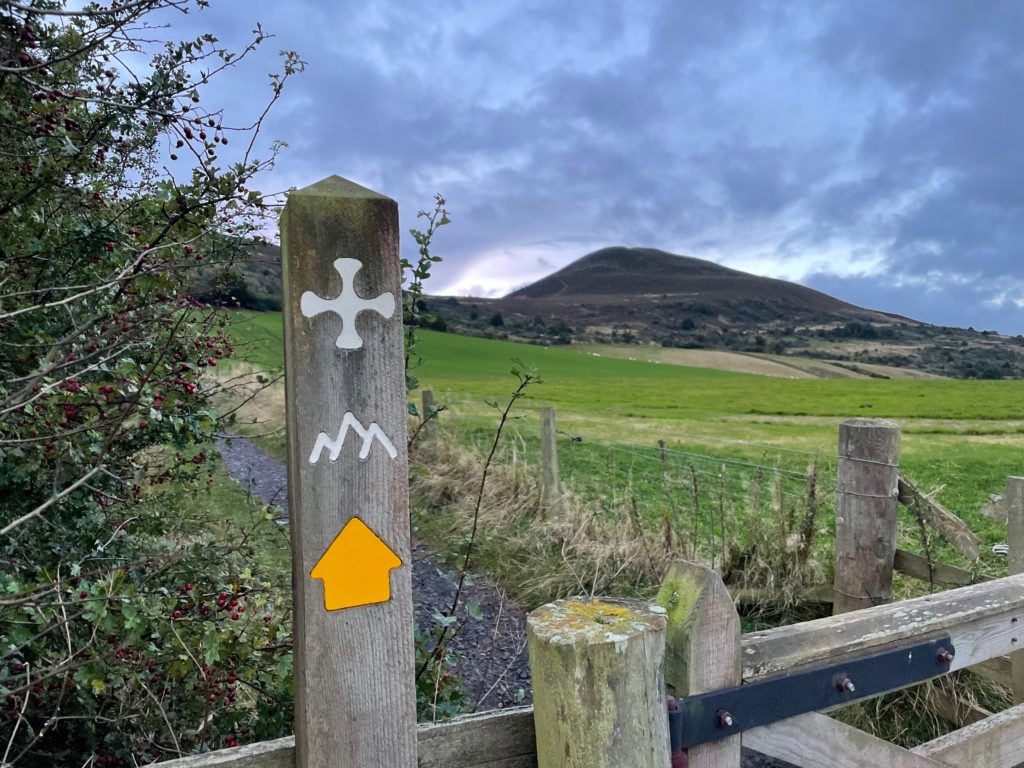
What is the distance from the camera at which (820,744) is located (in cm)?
203

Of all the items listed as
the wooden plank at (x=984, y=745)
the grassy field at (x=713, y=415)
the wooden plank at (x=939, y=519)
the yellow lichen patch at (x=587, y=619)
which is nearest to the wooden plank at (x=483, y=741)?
the yellow lichen patch at (x=587, y=619)

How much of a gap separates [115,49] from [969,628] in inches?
149

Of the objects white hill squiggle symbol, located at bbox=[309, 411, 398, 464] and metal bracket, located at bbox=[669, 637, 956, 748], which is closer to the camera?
white hill squiggle symbol, located at bbox=[309, 411, 398, 464]

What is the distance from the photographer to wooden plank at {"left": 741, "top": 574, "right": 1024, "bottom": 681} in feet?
6.28

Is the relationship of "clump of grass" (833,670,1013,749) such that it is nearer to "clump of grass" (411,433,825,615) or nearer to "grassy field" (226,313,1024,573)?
"clump of grass" (411,433,825,615)

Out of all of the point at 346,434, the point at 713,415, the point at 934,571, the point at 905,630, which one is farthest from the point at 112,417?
the point at 713,415

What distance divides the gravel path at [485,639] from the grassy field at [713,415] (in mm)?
1413

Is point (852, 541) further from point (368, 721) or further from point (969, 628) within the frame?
point (368, 721)

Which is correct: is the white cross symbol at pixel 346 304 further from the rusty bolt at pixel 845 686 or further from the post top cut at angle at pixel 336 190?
the rusty bolt at pixel 845 686

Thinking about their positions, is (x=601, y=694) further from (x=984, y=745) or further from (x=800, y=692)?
(x=984, y=745)

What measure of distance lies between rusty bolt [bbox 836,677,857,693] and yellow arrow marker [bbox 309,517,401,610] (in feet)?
4.27

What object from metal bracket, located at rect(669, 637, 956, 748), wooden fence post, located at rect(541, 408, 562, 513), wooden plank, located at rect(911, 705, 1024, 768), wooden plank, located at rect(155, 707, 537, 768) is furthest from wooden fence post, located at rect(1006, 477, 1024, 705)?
wooden fence post, located at rect(541, 408, 562, 513)

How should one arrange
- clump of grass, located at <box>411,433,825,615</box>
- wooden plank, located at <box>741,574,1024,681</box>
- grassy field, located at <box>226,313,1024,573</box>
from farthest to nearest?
1. grassy field, located at <box>226,313,1024,573</box>
2. clump of grass, located at <box>411,433,825,615</box>
3. wooden plank, located at <box>741,574,1024,681</box>

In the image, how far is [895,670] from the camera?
84.5 inches
